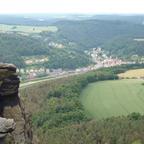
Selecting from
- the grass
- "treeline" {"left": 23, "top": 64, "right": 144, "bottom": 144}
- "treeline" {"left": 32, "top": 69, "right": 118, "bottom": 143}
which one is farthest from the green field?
the grass

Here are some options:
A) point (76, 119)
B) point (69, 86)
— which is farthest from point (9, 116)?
point (69, 86)

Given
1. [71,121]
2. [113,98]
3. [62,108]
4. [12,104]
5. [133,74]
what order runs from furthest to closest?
[133,74], [113,98], [62,108], [71,121], [12,104]

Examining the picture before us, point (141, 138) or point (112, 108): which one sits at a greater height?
point (141, 138)

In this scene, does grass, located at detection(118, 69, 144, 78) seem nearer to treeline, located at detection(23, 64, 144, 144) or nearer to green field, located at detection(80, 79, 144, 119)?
green field, located at detection(80, 79, 144, 119)

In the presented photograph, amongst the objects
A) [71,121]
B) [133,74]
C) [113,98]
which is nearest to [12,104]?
[71,121]

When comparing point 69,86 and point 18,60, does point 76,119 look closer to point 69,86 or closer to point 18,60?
point 69,86

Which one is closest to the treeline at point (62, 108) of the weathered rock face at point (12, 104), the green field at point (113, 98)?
the green field at point (113, 98)

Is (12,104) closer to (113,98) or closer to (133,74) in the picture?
(113,98)

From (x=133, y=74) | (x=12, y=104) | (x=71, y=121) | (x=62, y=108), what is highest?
(x=12, y=104)
